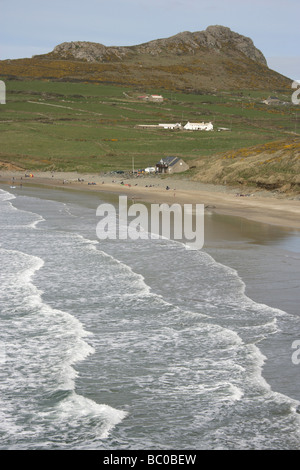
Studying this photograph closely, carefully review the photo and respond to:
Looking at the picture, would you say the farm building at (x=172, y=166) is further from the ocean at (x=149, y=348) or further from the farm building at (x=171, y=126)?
the farm building at (x=171, y=126)

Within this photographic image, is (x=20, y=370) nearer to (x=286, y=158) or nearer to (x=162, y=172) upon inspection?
(x=286, y=158)

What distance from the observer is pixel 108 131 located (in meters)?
139

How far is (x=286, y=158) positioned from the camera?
7350cm

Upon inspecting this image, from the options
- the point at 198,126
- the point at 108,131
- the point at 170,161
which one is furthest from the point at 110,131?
the point at 170,161

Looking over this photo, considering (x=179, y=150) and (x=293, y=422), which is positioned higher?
(x=179, y=150)

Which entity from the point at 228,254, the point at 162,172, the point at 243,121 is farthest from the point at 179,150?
the point at 228,254

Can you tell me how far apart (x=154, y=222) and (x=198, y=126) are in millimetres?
111341

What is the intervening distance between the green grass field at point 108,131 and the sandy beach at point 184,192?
8.31 m

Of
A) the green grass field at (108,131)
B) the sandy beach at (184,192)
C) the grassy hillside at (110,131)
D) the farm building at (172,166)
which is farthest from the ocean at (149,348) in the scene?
the green grass field at (108,131)

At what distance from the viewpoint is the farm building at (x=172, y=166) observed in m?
88.4

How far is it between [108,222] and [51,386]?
99.8 feet

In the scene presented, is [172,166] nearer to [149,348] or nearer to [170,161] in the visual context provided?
[170,161]

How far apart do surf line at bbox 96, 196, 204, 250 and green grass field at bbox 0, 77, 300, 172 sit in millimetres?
44066
